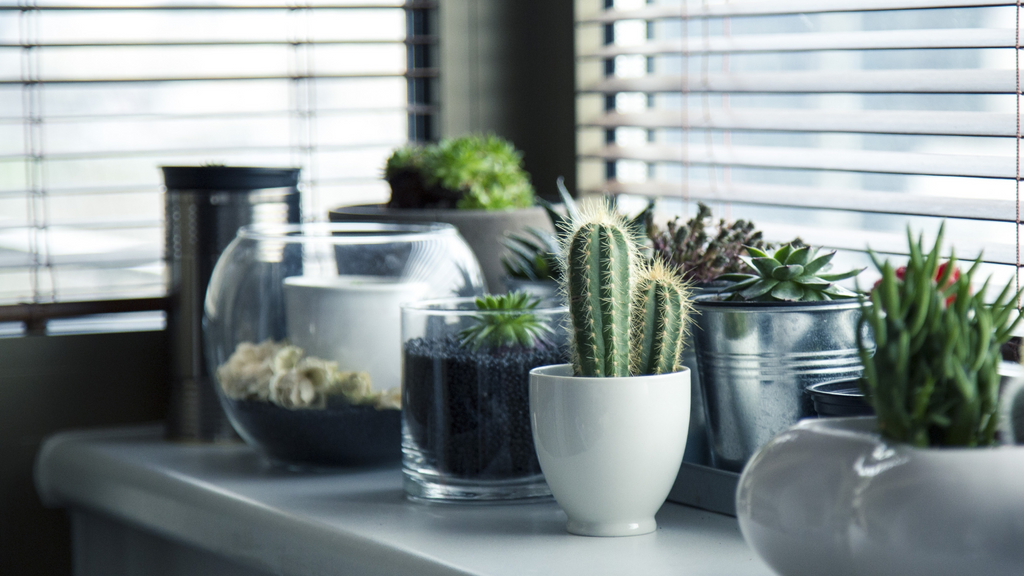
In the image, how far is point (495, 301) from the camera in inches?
37.9

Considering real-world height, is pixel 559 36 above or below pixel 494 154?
above

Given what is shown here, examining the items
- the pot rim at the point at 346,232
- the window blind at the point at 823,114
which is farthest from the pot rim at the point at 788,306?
the pot rim at the point at 346,232

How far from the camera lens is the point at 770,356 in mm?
844

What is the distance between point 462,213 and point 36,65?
1.93ft

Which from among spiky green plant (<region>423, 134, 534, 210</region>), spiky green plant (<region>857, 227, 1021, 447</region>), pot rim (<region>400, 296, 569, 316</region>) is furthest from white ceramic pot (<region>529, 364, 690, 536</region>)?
spiky green plant (<region>423, 134, 534, 210</region>)

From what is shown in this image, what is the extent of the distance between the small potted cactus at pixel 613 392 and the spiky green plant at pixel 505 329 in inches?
3.9

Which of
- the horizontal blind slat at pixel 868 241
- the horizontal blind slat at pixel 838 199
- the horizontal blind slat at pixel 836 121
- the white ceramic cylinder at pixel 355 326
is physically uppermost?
the horizontal blind slat at pixel 836 121

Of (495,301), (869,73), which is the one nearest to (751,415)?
(495,301)

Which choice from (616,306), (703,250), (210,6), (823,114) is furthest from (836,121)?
(210,6)

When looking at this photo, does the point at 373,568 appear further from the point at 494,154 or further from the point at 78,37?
the point at 78,37

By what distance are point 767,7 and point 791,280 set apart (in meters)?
0.50

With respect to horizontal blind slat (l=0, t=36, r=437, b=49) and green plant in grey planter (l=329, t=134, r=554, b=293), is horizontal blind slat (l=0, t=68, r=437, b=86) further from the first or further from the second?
green plant in grey planter (l=329, t=134, r=554, b=293)

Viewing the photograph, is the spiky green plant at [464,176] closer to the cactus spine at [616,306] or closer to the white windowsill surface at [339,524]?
the white windowsill surface at [339,524]

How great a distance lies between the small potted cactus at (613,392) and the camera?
80cm
